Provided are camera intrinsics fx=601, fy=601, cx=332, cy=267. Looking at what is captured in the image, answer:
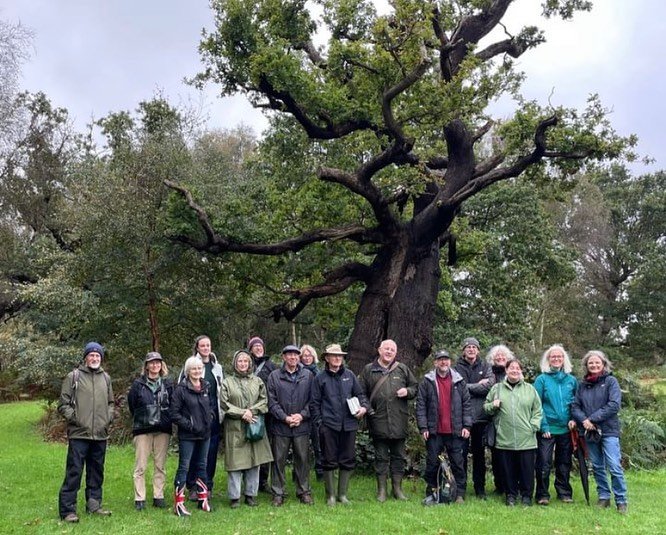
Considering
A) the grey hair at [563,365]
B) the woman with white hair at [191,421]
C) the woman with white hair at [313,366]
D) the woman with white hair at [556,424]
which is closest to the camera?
the woman with white hair at [191,421]

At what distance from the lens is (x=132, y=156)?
13.6 m

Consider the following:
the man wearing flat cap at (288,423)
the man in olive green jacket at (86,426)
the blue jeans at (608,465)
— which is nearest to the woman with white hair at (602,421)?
the blue jeans at (608,465)

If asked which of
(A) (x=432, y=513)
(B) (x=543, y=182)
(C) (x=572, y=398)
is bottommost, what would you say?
(A) (x=432, y=513)

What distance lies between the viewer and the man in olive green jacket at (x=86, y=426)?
278 inches

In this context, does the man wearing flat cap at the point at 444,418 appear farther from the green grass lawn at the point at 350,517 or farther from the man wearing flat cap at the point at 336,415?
the man wearing flat cap at the point at 336,415

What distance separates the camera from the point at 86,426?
7.07 metres

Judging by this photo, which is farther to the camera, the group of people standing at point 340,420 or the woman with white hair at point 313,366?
the woman with white hair at point 313,366

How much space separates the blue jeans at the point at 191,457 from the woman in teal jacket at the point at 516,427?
3.70m

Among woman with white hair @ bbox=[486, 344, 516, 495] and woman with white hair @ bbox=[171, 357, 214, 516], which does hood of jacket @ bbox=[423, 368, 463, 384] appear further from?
woman with white hair @ bbox=[171, 357, 214, 516]

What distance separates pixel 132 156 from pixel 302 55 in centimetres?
464

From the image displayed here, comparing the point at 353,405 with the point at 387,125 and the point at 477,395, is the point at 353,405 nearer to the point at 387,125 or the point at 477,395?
the point at 477,395

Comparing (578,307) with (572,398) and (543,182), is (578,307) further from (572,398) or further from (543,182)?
(572,398)

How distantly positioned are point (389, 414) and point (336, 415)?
71cm

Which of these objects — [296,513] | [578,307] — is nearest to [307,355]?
[296,513]
